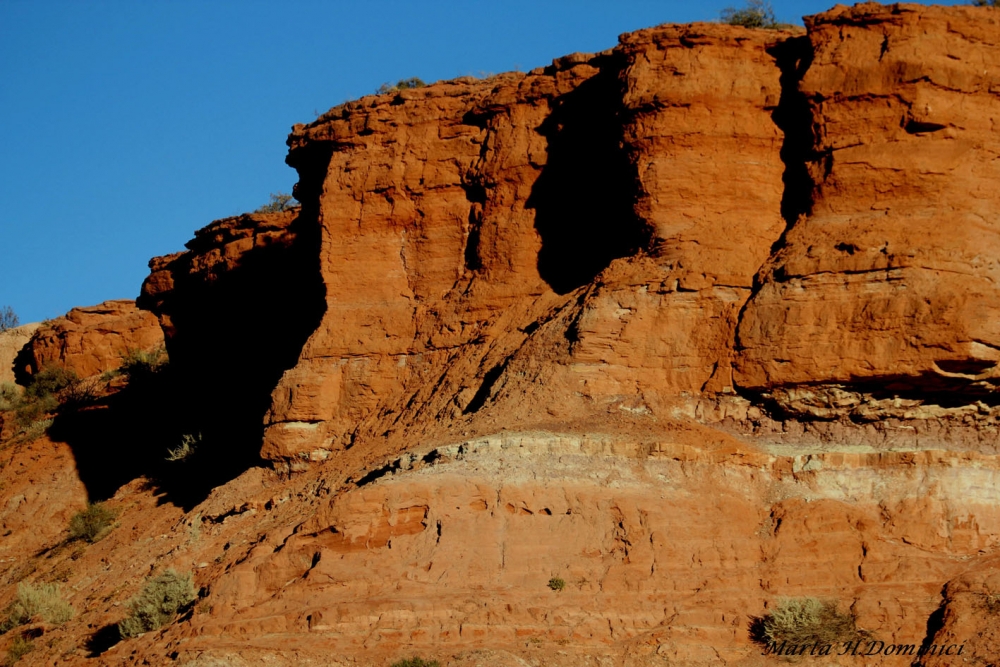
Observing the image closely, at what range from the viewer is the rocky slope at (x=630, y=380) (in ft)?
61.3

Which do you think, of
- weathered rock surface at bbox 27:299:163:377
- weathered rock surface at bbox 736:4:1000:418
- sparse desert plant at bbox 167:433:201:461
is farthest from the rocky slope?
weathered rock surface at bbox 27:299:163:377

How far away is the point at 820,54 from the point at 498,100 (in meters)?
Result: 6.27

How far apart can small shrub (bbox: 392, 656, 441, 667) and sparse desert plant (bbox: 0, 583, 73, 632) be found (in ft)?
24.9

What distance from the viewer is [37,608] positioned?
2303 cm

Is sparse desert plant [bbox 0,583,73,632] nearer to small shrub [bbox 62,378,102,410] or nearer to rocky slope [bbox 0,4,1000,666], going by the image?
rocky slope [bbox 0,4,1000,666]

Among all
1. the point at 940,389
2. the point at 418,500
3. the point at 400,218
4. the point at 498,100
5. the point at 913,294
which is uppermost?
the point at 498,100

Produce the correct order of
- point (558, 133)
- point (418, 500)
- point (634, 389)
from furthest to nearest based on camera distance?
point (558, 133) < point (634, 389) < point (418, 500)

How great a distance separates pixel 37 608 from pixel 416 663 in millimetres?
8511

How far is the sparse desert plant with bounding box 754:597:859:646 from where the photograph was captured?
17.8m

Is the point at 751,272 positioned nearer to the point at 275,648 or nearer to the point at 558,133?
the point at 558,133

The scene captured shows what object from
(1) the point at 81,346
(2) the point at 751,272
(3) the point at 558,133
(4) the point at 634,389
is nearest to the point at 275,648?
(4) the point at 634,389

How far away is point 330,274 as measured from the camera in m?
26.2

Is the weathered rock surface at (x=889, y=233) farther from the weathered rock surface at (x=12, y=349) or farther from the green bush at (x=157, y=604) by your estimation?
the weathered rock surface at (x=12, y=349)

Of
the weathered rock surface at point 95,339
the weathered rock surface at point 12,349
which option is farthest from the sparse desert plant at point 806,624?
the weathered rock surface at point 12,349
